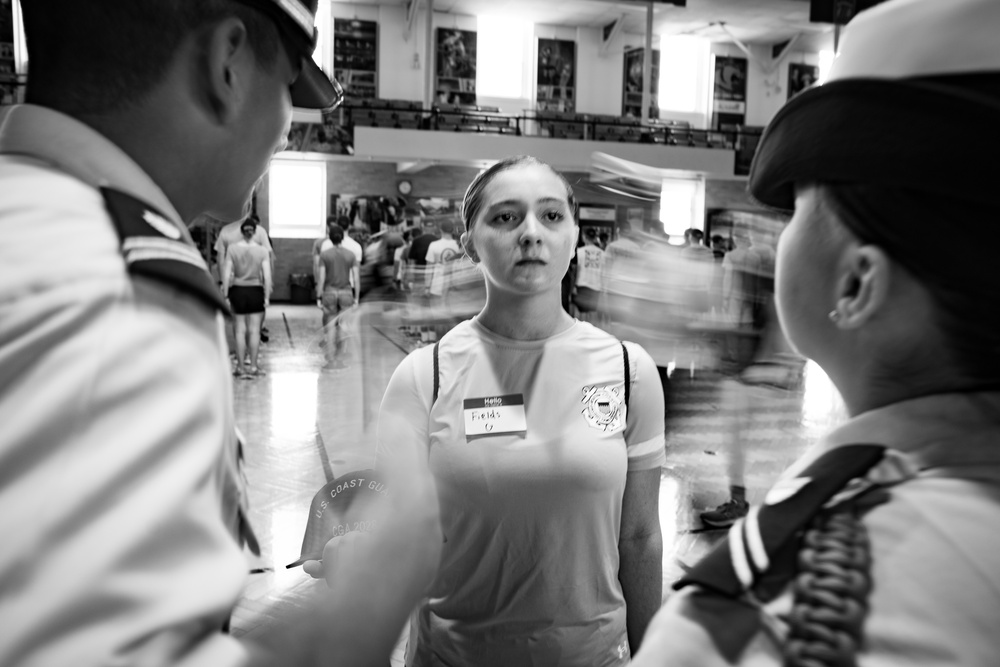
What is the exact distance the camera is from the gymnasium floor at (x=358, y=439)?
118 cm

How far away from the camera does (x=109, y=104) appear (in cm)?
77

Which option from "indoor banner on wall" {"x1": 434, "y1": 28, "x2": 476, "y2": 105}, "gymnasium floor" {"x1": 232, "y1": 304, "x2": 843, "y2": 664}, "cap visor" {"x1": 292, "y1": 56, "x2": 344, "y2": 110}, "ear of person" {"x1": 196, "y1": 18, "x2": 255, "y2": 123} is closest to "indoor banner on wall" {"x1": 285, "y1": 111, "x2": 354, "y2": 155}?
"indoor banner on wall" {"x1": 434, "y1": 28, "x2": 476, "y2": 105}

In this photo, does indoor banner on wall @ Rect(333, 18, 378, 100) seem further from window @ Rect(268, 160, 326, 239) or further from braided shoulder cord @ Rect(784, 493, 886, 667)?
braided shoulder cord @ Rect(784, 493, 886, 667)

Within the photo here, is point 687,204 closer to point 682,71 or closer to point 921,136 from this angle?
point 682,71

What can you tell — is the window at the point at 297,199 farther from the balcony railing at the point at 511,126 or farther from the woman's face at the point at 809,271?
the woman's face at the point at 809,271

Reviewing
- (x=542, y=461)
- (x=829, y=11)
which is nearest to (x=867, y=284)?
(x=542, y=461)

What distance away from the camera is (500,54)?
2436 cm

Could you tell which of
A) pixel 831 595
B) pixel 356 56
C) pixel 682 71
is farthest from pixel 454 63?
pixel 831 595

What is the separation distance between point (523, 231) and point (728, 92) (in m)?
26.3

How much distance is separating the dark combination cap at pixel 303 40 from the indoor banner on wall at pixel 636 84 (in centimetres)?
2497

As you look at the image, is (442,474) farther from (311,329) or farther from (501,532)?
(311,329)

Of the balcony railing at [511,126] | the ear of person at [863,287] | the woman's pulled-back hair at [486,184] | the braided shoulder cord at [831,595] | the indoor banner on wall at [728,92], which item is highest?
the indoor banner on wall at [728,92]

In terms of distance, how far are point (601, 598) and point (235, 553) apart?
4.08 feet

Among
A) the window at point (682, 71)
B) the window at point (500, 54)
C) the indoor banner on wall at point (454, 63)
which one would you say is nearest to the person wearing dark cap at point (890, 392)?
the indoor banner on wall at point (454, 63)
